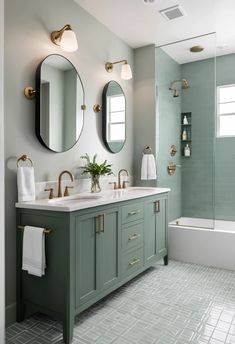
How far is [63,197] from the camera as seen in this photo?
235 centimetres

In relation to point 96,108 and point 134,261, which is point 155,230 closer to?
point 134,261

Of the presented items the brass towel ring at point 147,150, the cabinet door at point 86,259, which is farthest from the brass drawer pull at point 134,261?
the brass towel ring at point 147,150

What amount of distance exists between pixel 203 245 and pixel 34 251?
215 centimetres

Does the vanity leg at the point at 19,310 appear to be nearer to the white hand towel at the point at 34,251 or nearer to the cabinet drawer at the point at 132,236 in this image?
the white hand towel at the point at 34,251

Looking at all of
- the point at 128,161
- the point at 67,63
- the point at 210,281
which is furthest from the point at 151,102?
the point at 210,281

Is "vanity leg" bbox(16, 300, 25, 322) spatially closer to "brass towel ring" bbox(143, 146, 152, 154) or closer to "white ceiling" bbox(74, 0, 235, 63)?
"brass towel ring" bbox(143, 146, 152, 154)

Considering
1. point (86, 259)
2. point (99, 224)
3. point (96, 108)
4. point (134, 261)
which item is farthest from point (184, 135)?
point (86, 259)

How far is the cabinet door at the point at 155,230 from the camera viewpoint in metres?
2.82

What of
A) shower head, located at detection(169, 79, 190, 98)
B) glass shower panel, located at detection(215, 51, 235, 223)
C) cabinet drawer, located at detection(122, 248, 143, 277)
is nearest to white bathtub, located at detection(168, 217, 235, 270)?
glass shower panel, located at detection(215, 51, 235, 223)

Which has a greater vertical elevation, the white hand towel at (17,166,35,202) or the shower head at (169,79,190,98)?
the shower head at (169,79,190,98)

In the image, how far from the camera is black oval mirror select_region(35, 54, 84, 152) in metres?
2.22

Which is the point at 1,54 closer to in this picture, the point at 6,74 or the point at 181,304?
the point at 6,74

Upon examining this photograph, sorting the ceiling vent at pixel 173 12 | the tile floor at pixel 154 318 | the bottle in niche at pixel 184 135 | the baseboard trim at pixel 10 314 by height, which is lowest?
the tile floor at pixel 154 318

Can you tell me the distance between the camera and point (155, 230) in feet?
9.79
